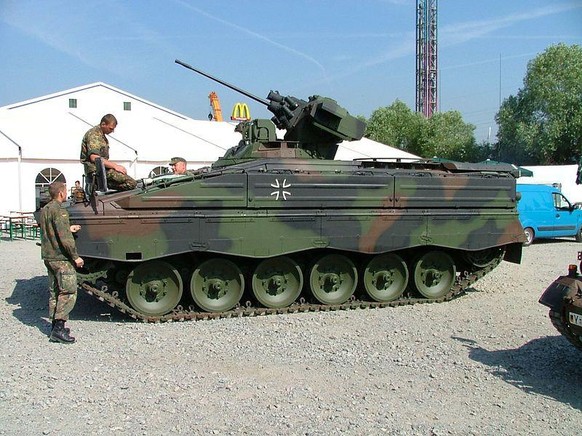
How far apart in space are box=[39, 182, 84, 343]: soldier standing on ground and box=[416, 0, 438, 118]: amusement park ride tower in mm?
60945

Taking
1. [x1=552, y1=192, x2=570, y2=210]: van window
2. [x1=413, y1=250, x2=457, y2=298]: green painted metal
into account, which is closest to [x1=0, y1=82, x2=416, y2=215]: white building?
[x1=552, y1=192, x2=570, y2=210]: van window

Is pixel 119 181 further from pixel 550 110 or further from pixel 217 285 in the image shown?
pixel 550 110

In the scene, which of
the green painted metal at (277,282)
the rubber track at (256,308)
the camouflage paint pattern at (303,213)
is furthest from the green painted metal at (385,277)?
the green painted metal at (277,282)

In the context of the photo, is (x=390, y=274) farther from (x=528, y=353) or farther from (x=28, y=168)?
(x=28, y=168)

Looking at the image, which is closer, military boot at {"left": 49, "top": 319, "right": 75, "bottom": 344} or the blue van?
military boot at {"left": 49, "top": 319, "right": 75, "bottom": 344}

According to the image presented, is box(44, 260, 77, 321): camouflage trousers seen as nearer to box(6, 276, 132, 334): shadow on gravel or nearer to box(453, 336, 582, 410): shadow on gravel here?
box(6, 276, 132, 334): shadow on gravel

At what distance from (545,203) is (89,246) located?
15297mm

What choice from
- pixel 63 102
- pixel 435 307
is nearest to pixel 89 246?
pixel 435 307

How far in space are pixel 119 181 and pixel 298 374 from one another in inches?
156

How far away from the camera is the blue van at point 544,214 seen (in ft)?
63.2

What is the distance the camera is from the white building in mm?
21500

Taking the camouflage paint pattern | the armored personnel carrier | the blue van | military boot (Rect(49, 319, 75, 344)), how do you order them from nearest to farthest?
military boot (Rect(49, 319, 75, 344)) < the camouflage paint pattern < the armored personnel carrier < the blue van

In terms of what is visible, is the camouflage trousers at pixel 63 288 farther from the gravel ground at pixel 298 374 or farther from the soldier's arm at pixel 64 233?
the gravel ground at pixel 298 374

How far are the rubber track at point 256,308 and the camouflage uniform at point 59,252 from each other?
2.28 ft
